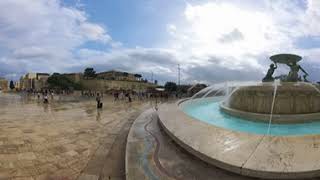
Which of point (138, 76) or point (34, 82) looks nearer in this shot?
point (34, 82)

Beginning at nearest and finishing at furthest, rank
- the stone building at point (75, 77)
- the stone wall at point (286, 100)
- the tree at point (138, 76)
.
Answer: the stone wall at point (286, 100) → the stone building at point (75, 77) → the tree at point (138, 76)

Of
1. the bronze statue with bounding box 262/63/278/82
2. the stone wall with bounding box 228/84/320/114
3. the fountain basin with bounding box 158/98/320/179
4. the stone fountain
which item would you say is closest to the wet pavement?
the fountain basin with bounding box 158/98/320/179

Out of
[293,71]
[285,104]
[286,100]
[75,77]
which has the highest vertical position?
[75,77]

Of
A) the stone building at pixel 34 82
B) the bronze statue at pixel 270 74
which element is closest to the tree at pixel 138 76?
the stone building at pixel 34 82

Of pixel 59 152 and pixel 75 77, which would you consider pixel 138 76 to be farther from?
pixel 59 152

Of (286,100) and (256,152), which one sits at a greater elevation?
(286,100)

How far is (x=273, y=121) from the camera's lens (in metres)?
8.72

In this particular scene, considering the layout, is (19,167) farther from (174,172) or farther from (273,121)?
(273,121)

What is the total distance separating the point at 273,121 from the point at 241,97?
6.60 feet

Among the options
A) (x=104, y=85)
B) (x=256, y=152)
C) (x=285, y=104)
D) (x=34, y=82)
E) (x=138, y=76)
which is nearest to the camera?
(x=256, y=152)

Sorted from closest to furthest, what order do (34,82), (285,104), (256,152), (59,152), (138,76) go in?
(256,152), (59,152), (285,104), (34,82), (138,76)

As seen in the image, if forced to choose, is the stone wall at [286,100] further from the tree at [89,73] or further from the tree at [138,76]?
the tree at [138,76]

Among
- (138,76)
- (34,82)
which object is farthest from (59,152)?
(34,82)

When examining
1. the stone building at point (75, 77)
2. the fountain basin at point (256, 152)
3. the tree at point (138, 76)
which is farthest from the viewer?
the tree at point (138, 76)
